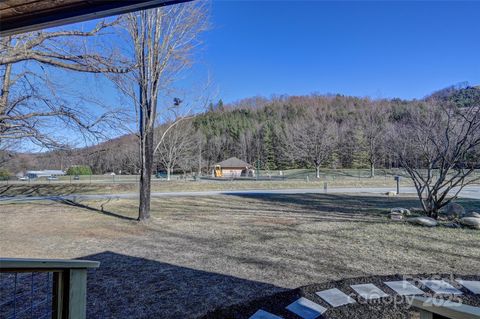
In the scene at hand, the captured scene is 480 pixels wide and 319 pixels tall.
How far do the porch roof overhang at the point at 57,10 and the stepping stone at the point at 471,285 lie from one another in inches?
154

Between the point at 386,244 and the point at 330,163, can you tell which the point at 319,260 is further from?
the point at 330,163

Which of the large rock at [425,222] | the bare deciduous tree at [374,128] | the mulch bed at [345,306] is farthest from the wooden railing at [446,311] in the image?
the bare deciduous tree at [374,128]

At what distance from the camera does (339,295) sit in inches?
120

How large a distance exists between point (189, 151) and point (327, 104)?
3281 centimetres

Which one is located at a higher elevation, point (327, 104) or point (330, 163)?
point (327, 104)

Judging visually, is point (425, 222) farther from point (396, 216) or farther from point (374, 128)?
point (374, 128)

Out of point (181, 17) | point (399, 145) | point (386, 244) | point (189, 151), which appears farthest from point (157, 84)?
point (189, 151)

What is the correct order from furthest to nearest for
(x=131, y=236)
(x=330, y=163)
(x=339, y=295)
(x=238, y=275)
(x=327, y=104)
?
(x=327, y=104), (x=330, y=163), (x=131, y=236), (x=238, y=275), (x=339, y=295)

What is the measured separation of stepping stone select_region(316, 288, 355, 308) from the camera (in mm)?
2890

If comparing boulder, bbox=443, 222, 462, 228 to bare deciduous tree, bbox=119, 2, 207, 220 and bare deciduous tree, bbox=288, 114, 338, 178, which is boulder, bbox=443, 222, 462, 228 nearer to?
bare deciduous tree, bbox=119, 2, 207, 220

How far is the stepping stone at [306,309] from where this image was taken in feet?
8.74

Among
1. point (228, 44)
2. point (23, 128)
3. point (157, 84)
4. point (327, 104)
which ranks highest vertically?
point (327, 104)

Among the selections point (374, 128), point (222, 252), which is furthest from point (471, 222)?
point (374, 128)

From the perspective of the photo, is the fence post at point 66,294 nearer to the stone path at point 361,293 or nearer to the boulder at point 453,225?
the stone path at point 361,293
